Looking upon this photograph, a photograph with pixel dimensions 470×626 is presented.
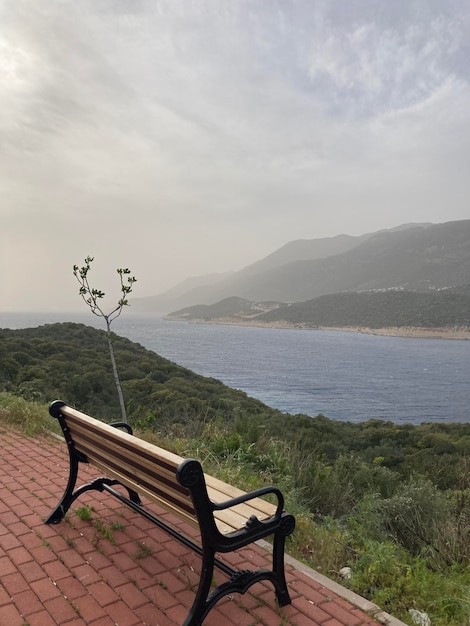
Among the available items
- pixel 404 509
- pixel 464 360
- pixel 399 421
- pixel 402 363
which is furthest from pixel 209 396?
pixel 464 360

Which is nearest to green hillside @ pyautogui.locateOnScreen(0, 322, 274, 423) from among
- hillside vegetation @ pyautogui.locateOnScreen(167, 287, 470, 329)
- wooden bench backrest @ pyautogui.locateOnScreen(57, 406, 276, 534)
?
wooden bench backrest @ pyautogui.locateOnScreen(57, 406, 276, 534)

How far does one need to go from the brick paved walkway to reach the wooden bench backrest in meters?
0.50

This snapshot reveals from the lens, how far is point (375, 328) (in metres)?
116

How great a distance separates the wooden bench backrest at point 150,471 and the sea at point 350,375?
31.7 metres

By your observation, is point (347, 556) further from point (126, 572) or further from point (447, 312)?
point (447, 312)

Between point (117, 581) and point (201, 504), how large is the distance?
1.09 m

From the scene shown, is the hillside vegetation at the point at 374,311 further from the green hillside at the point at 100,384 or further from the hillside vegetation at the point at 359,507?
the hillside vegetation at the point at 359,507

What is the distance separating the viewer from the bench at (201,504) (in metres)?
2.08

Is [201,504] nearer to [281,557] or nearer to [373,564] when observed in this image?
[281,557]

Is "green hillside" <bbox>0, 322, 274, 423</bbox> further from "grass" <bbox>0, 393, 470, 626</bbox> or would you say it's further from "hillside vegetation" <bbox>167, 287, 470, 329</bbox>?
"hillside vegetation" <bbox>167, 287, 470, 329</bbox>

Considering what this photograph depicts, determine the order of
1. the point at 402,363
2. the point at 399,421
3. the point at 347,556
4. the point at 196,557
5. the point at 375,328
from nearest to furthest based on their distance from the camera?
the point at 196,557, the point at 347,556, the point at 399,421, the point at 402,363, the point at 375,328

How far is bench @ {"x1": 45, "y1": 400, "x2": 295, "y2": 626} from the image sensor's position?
208cm

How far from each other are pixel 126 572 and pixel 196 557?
46cm

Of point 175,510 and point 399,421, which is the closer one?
point 175,510
